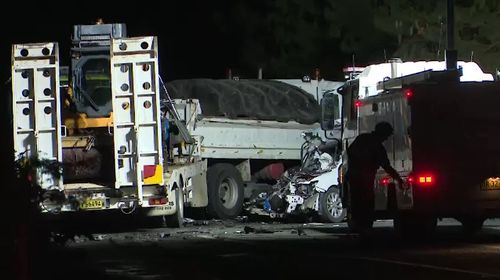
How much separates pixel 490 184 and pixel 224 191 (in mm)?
10238

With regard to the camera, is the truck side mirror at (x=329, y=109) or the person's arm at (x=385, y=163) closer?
the person's arm at (x=385, y=163)

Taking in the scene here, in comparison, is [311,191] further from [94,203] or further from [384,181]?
[384,181]

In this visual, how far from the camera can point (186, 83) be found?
81.9 feet

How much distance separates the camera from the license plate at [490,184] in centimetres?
1425

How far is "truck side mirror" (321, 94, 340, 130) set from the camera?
784 inches

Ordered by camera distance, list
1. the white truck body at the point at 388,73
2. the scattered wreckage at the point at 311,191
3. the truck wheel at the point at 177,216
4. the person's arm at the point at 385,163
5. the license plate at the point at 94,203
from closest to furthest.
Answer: the person's arm at the point at 385,163 < the license plate at the point at 94,203 < the white truck body at the point at 388,73 < the truck wheel at the point at 177,216 < the scattered wreckage at the point at 311,191

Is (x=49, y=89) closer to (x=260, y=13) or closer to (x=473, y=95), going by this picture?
(x=473, y=95)

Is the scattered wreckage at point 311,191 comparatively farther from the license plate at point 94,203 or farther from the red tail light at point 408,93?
the red tail light at point 408,93

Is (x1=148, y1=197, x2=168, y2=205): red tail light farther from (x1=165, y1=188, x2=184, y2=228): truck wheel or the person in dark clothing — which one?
the person in dark clothing

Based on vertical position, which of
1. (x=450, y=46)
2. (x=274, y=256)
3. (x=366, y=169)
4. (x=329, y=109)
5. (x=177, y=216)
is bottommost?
(x=274, y=256)

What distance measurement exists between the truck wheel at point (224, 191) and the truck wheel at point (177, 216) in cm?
245

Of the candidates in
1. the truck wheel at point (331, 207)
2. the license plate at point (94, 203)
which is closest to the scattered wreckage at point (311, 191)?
the truck wheel at point (331, 207)

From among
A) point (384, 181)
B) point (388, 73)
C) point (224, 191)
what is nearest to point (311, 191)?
point (224, 191)

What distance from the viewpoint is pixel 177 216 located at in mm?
20188
